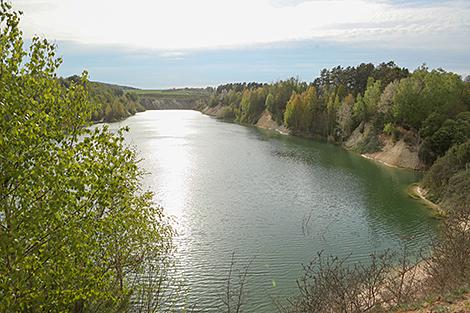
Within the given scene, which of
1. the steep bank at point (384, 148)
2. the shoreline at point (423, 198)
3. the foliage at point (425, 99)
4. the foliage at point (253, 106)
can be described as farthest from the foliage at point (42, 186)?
the foliage at point (253, 106)

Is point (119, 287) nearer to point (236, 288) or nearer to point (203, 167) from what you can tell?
point (236, 288)

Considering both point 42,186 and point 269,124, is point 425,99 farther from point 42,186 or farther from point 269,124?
point 42,186

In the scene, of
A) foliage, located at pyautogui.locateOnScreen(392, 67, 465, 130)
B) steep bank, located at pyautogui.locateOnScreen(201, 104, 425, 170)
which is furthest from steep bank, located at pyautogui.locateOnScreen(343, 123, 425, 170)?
foliage, located at pyautogui.locateOnScreen(392, 67, 465, 130)

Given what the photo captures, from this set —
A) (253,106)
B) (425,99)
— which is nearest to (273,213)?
(425,99)

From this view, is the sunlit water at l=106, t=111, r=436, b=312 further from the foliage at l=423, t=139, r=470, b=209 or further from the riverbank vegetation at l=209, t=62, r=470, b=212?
the riverbank vegetation at l=209, t=62, r=470, b=212

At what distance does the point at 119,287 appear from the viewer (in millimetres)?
13312

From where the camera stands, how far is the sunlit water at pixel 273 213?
2259 centimetres

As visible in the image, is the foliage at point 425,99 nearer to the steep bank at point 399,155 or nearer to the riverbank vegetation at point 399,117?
the riverbank vegetation at point 399,117

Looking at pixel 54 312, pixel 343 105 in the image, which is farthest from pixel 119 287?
pixel 343 105

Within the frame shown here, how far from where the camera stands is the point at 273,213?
33094mm

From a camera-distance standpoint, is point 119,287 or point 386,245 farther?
point 386,245

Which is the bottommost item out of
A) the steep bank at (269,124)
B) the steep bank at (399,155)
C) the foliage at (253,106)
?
the steep bank at (399,155)

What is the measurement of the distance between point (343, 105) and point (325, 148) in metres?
10.4

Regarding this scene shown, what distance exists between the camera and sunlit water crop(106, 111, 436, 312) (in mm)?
22594
